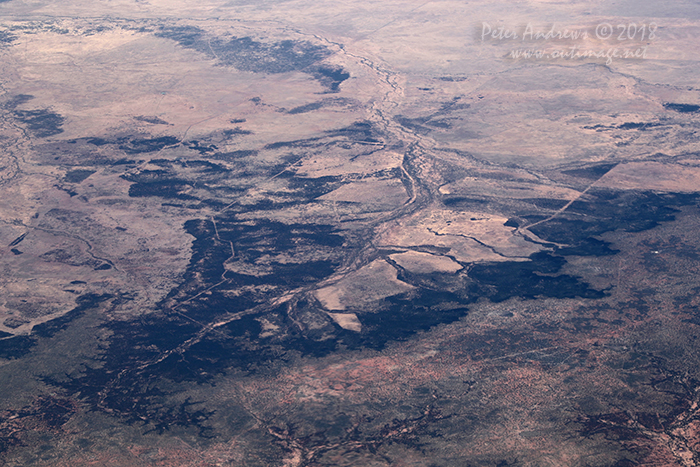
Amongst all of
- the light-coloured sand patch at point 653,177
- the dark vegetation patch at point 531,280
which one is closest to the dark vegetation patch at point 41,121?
the dark vegetation patch at point 531,280

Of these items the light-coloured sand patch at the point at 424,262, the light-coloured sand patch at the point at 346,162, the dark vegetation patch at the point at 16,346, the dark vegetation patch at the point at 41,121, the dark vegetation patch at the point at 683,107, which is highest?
the dark vegetation patch at the point at 683,107

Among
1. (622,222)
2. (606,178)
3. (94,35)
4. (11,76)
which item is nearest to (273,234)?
(622,222)

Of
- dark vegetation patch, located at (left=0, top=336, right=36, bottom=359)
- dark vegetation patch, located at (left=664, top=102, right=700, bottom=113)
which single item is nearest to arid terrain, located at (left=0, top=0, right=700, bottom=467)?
dark vegetation patch, located at (left=0, top=336, right=36, bottom=359)

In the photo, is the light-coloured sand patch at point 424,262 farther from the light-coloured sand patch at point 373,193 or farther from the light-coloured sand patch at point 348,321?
the light-coloured sand patch at point 373,193

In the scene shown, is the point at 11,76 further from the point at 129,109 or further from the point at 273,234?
the point at 273,234

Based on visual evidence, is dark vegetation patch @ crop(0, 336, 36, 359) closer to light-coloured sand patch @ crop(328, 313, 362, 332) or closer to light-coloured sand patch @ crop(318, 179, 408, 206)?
light-coloured sand patch @ crop(328, 313, 362, 332)
